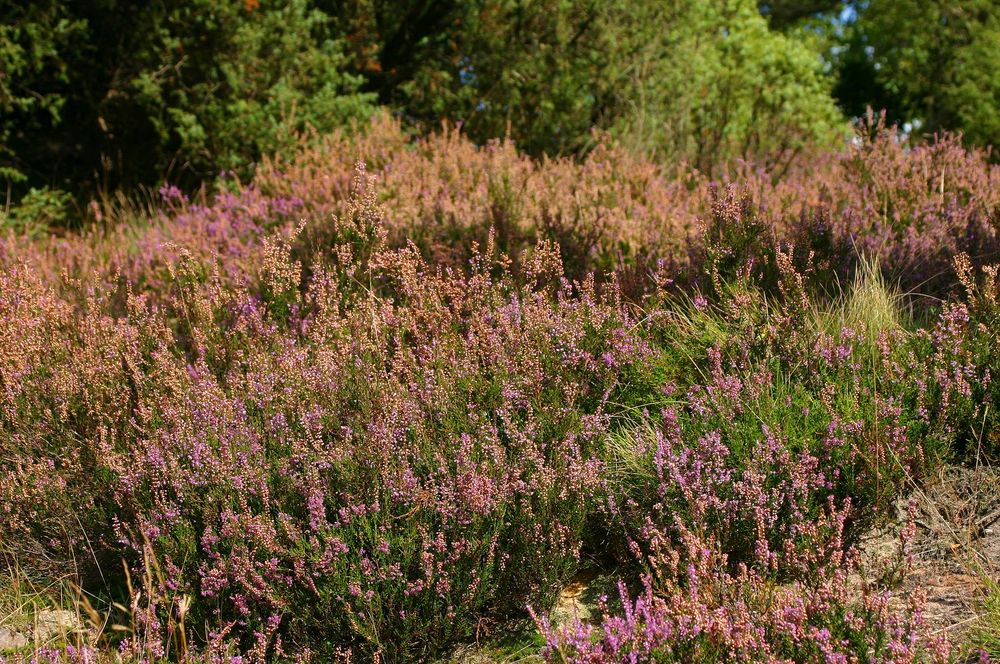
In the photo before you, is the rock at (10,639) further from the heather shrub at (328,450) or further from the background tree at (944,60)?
the background tree at (944,60)

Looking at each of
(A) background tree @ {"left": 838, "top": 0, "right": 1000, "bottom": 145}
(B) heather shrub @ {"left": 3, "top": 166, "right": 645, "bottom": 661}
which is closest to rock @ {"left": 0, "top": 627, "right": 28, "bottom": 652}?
(B) heather shrub @ {"left": 3, "top": 166, "right": 645, "bottom": 661}

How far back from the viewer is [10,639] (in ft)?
Answer: 11.2

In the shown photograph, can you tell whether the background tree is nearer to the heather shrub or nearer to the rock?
the heather shrub

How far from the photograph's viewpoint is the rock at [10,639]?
3375mm

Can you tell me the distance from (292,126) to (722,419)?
6.08m

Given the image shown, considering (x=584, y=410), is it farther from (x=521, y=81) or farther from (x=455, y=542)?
(x=521, y=81)

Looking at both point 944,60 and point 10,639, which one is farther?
point 944,60

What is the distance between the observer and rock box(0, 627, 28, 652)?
3.38 m

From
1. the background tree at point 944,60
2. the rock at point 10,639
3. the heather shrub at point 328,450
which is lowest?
the rock at point 10,639

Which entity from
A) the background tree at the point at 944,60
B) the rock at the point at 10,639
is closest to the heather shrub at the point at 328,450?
the rock at the point at 10,639

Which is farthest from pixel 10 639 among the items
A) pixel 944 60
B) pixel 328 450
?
pixel 944 60

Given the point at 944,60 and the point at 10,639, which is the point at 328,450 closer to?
the point at 10,639

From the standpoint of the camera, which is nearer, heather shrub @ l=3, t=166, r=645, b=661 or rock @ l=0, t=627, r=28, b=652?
heather shrub @ l=3, t=166, r=645, b=661

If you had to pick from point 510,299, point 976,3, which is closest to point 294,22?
point 510,299
